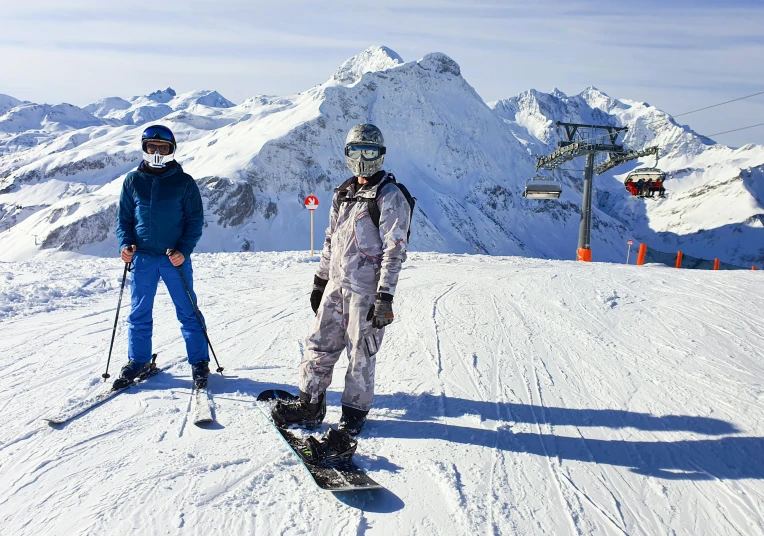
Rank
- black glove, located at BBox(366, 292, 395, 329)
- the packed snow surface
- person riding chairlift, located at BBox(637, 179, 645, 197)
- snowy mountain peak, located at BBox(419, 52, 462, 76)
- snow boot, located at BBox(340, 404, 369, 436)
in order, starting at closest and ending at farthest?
the packed snow surface, black glove, located at BBox(366, 292, 395, 329), snow boot, located at BBox(340, 404, 369, 436), person riding chairlift, located at BBox(637, 179, 645, 197), snowy mountain peak, located at BBox(419, 52, 462, 76)

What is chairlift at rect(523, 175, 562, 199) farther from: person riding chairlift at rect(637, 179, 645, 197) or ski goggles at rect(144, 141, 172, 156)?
ski goggles at rect(144, 141, 172, 156)

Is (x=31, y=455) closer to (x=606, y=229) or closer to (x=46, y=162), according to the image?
(x=46, y=162)

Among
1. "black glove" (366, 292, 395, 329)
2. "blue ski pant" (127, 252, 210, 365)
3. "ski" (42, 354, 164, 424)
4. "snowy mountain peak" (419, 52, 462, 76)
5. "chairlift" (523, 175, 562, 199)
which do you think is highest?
"snowy mountain peak" (419, 52, 462, 76)

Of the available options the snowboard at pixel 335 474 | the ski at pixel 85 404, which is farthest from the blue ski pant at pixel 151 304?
the snowboard at pixel 335 474

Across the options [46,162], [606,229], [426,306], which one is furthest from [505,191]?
[426,306]

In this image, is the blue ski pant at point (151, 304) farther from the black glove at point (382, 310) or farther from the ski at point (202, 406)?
the black glove at point (382, 310)

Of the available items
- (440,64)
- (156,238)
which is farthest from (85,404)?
(440,64)

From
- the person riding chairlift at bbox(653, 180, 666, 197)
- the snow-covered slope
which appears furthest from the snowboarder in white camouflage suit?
the snow-covered slope

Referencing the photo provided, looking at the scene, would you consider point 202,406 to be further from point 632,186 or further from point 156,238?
point 632,186

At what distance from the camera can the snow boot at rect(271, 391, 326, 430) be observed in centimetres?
371

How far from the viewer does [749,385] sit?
468 centimetres

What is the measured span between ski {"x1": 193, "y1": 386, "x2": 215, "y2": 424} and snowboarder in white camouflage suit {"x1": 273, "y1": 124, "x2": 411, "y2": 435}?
54cm

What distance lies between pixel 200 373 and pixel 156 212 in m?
1.54

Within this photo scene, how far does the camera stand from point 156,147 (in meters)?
4.39
